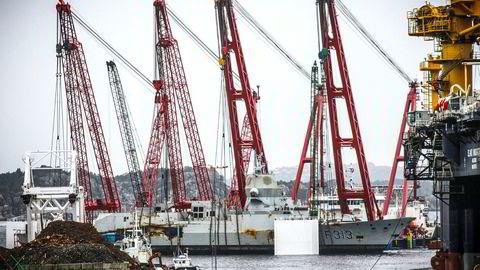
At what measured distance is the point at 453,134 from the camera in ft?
210

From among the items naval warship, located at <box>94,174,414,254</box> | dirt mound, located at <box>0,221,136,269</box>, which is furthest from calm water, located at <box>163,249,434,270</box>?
dirt mound, located at <box>0,221,136,269</box>

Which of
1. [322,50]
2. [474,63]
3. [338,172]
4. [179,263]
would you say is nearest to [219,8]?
[322,50]

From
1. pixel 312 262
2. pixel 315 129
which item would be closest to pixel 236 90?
pixel 315 129

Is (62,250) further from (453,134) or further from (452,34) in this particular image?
(452,34)

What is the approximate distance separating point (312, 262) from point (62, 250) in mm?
53073

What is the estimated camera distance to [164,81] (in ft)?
508

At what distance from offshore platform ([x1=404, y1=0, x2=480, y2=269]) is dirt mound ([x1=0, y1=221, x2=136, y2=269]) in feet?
62.0

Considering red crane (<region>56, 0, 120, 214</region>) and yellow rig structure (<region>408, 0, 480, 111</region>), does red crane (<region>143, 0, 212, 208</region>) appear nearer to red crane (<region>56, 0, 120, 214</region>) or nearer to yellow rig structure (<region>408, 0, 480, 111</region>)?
red crane (<region>56, 0, 120, 214</region>)

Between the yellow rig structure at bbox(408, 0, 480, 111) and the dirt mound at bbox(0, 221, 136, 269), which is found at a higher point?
the yellow rig structure at bbox(408, 0, 480, 111)

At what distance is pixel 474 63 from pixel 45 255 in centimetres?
2767

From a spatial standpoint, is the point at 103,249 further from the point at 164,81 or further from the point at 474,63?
the point at 164,81

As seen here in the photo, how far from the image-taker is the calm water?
109 metres

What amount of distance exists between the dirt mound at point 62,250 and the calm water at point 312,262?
3531 centimetres

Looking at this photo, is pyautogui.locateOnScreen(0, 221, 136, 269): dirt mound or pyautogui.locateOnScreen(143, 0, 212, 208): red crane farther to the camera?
pyautogui.locateOnScreen(143, 0, 212, 208): red crane
